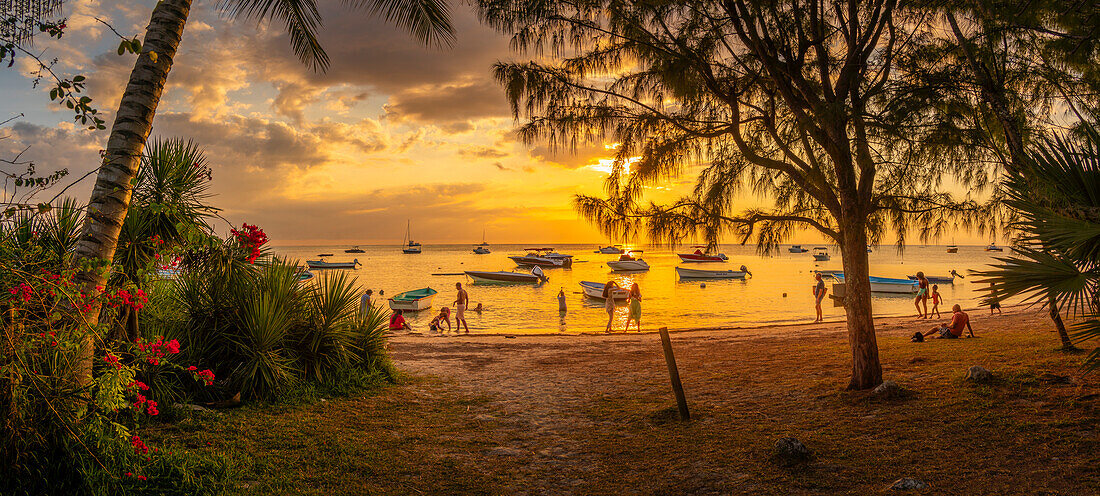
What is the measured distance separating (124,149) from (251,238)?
395 cm

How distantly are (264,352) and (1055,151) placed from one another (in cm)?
922

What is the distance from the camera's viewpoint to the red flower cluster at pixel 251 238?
8.14 metres

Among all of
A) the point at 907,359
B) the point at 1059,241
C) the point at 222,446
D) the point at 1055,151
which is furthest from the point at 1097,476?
the point at 222,446

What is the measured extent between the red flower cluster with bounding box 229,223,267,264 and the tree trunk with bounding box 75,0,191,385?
145 inches

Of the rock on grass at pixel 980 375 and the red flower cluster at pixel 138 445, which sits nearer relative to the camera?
the red flower cluster at pixel 138 445

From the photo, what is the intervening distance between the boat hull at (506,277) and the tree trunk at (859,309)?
4951 cm

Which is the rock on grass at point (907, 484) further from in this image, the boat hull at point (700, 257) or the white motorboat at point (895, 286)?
the white motorboat at point (895, 286)

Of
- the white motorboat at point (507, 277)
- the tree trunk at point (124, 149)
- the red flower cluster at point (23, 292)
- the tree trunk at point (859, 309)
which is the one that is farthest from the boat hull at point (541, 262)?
the red flower cluster at point (23, 292)

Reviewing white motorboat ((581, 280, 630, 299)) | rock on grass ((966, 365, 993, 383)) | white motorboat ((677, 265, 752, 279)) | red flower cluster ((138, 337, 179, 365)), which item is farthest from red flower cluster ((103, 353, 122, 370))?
white motorboat ((677, 265, 752, 279))

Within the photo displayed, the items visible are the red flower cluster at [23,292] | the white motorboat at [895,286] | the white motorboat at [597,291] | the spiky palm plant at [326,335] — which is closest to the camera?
the red flower cluster at [23,292]

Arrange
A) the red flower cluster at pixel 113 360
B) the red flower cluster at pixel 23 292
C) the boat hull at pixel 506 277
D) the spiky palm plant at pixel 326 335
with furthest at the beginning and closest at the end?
the boat hull at pixel 506 277 < the spiky palm plant at pixel 326 335 < the red flower cluster at pixel 113 360 < the red flower cluster at pixel 23 292

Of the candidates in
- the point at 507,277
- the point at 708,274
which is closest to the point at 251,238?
the point at 507,277

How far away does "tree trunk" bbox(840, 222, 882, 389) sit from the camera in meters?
7.71

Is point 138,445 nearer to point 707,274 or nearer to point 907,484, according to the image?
point 907,484
